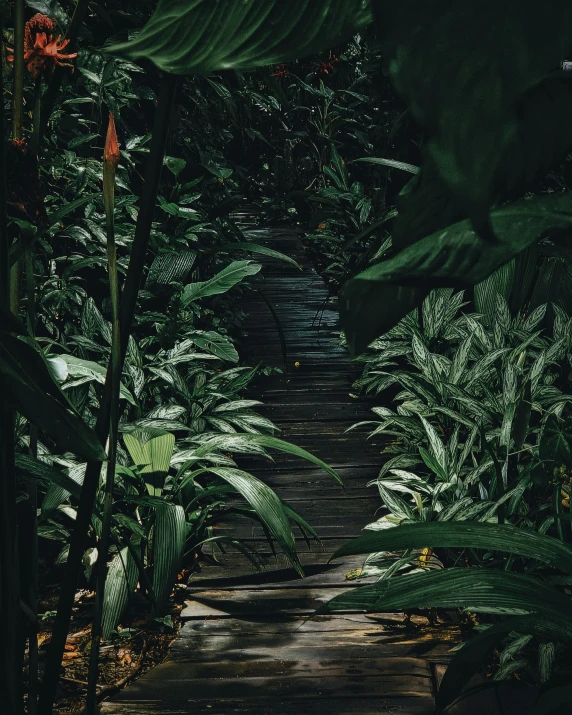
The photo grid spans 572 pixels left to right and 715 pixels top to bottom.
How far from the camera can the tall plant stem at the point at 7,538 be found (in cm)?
86

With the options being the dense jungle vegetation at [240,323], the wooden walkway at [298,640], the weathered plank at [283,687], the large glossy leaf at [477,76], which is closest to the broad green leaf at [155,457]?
the dense jungle vegetation at [240,323]

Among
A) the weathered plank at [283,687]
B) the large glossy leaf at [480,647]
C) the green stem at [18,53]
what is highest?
the green stem at [18,53]

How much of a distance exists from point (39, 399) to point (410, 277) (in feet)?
1.26

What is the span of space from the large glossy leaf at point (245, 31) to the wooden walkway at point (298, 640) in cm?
145

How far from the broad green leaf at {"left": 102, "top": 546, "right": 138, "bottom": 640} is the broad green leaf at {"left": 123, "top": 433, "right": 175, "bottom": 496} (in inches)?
9.2

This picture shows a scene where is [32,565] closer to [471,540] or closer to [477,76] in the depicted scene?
[471,540]

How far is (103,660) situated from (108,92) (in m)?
2.28

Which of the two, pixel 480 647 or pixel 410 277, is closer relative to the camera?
pixel 410 277

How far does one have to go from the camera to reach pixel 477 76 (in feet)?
0.98

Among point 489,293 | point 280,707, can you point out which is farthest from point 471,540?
point 489,293

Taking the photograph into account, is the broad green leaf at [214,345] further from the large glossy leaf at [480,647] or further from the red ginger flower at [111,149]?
the red ginger flower at [111,149]

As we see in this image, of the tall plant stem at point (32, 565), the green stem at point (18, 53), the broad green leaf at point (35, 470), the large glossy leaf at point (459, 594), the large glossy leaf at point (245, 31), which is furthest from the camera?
the large glossy leaf at point (459, 594)

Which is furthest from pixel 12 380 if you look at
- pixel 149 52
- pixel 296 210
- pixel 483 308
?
pixel 296 210

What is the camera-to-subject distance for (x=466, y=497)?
99.3 inches
